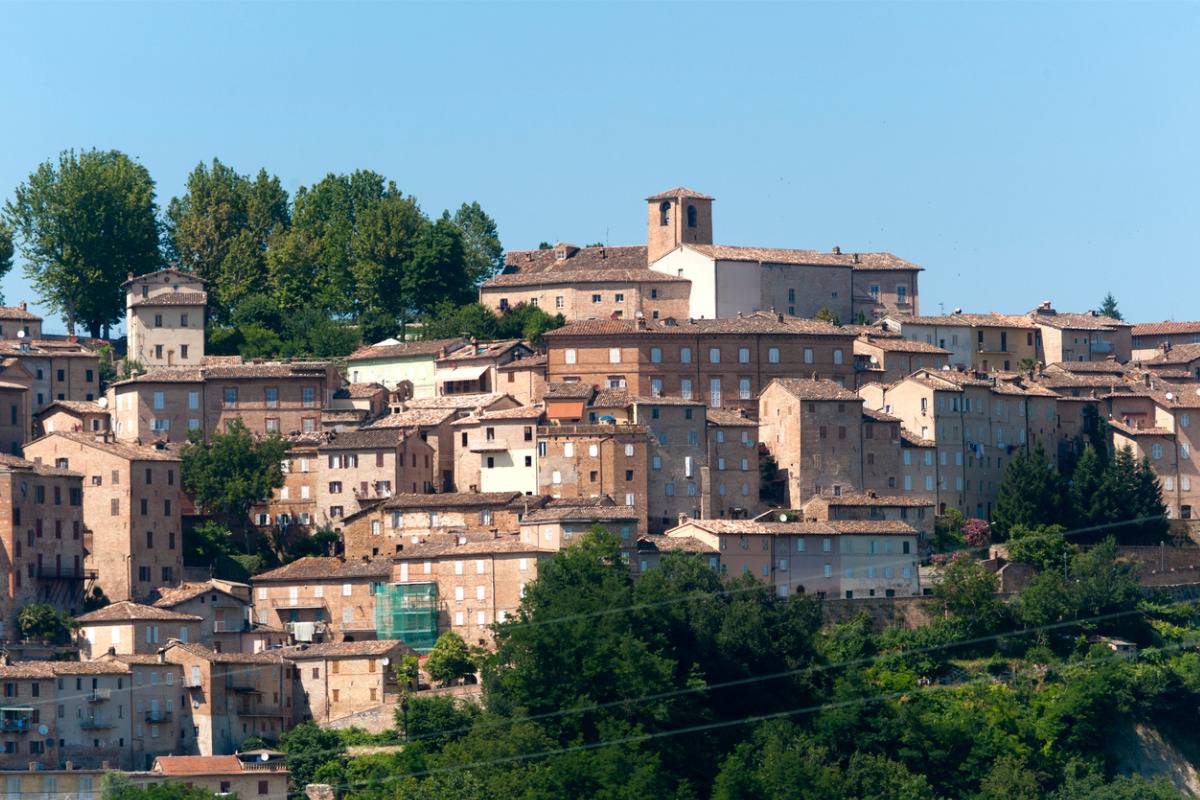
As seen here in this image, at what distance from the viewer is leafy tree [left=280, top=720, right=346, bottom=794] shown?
255 feet

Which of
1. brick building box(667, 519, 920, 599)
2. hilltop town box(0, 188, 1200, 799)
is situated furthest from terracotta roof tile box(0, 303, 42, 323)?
brick building box(667, 519, 920, 599)

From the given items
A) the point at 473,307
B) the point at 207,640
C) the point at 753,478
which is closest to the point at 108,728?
the point at 207,640

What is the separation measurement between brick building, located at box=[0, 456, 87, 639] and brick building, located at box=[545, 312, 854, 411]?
21.5m

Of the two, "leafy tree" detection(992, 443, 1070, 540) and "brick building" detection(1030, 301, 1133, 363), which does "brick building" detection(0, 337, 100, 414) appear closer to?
"leafy tree" detection(992, 443, 1070, 540)

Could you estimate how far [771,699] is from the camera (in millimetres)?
83875

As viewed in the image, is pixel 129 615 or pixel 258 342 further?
pixel 258 342

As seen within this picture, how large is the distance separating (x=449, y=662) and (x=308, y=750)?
19.2 ft

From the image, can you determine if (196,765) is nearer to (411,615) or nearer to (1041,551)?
(411,615)

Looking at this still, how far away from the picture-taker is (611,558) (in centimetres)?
8338

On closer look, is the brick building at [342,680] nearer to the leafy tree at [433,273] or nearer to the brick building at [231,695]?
the brick building at [231,695]

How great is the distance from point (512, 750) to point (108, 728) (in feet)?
38.1

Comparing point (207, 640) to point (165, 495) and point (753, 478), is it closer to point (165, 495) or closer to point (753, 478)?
point (165, 495)

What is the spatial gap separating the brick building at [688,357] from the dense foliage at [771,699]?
13938 mm

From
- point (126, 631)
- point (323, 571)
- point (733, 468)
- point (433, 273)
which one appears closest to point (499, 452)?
point (733, 468)
